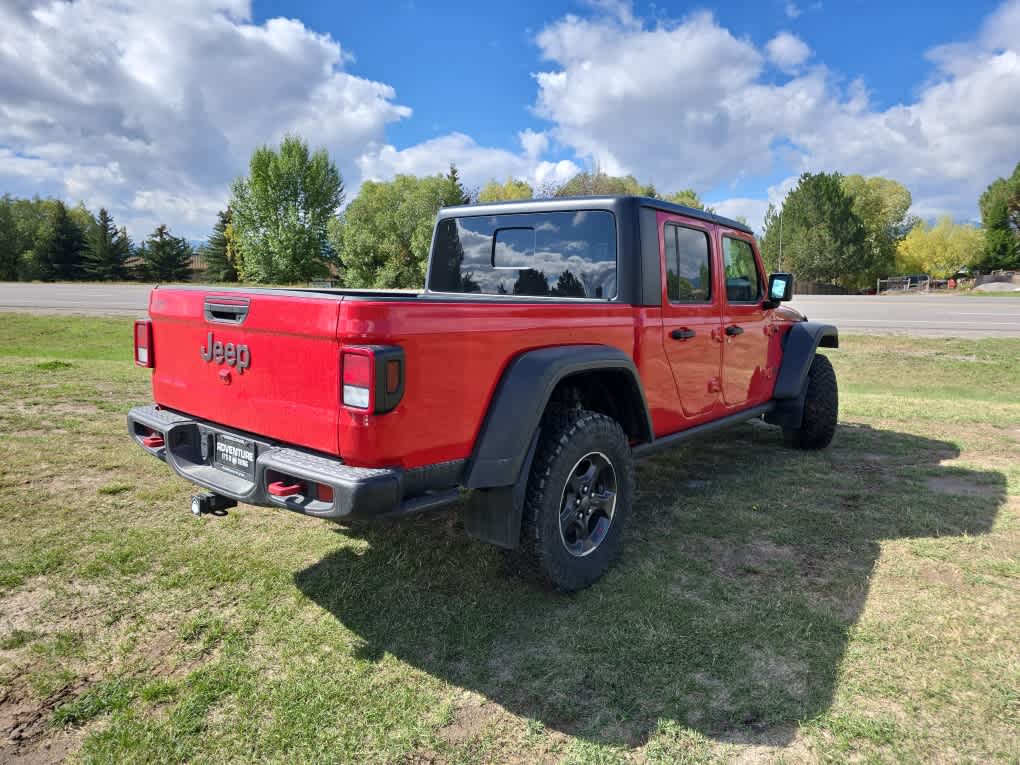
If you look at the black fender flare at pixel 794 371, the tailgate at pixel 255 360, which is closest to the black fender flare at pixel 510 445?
the tailgate at pixel 255 360

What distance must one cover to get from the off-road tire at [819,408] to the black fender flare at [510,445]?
11.5 ft

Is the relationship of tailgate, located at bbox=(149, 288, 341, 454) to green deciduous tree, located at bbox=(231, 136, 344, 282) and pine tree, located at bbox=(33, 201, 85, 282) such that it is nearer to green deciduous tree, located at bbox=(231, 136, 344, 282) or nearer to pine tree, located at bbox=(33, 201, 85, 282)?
green deciduous tree, located at bbox=(231, 136, 344, 282)

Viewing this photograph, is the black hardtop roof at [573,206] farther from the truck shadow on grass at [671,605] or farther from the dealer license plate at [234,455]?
the dealer license plate at [234,455]

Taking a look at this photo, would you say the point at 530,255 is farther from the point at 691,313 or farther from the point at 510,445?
the point at 510,445

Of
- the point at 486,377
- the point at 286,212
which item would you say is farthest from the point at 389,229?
the point at 486,377

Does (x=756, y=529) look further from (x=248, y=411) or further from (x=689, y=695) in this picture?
(x=248, y=411)

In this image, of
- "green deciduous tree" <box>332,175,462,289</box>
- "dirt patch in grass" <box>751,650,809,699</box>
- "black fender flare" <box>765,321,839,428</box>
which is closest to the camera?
"dirt patch in grass" <box>751,650,809,699</box>

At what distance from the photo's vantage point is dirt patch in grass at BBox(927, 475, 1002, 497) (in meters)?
4.54

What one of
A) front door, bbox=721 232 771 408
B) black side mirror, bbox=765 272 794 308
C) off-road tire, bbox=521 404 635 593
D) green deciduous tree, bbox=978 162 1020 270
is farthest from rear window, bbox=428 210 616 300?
green deciduous tree, bbox=978 162 1020 270

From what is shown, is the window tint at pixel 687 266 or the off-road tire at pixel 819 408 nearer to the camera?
the window tint at pixel 687 266

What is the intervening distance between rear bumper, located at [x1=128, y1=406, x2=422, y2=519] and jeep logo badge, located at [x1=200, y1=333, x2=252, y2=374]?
0.31 meters

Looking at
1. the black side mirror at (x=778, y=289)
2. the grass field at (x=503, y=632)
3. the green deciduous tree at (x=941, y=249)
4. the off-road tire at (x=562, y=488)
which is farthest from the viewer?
the green deciduous tree at (x=941, y=249)

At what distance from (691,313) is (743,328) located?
0.87m

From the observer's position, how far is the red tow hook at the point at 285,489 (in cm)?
240
